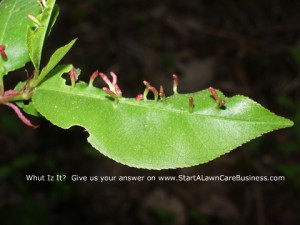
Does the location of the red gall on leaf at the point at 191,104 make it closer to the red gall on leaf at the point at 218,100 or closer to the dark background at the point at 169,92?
the red gall on leaf at the point at 218,100

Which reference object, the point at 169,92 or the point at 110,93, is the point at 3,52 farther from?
the point at 169,92

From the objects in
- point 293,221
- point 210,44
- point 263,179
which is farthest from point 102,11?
point 293,221

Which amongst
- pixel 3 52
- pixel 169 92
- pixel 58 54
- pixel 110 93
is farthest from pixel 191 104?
pixel 169 92

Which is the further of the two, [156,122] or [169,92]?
[169,92]

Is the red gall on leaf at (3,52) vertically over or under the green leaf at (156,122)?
over

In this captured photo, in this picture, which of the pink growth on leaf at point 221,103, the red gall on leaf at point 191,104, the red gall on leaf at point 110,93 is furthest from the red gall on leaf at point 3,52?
the pink growth on leaf at point 221,103

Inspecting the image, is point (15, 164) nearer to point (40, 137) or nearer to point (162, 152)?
point (40, 137)

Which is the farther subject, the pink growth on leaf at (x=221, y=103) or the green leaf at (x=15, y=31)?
the green leaf at (x=15, y=31)
